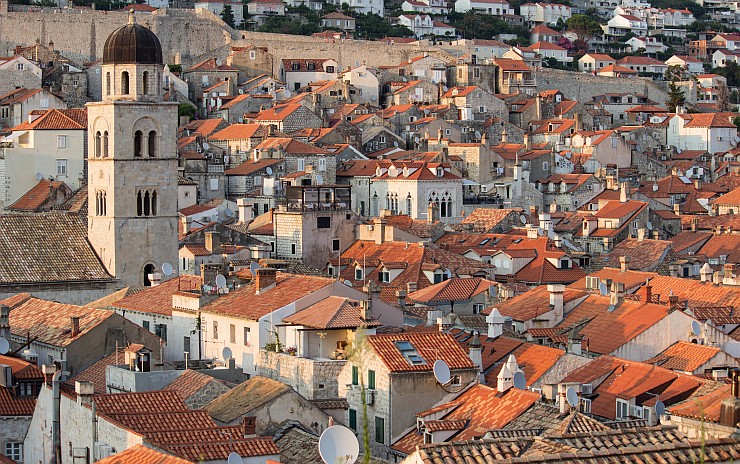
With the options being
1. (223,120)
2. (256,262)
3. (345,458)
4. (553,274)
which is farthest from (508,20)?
(345,458)

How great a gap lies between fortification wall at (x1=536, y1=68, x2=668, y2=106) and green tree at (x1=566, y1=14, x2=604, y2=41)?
89.4 feet

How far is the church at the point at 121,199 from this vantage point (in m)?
55.0

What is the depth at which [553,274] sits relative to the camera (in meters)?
61.4

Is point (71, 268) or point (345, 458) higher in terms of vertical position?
point (345, 458)

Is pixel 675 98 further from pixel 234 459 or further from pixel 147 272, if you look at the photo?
pixel 234 459

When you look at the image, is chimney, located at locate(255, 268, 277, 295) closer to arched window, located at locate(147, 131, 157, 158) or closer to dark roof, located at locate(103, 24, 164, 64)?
arched window, located at locate(147, 131, 157, 158)

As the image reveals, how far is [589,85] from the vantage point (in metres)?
134

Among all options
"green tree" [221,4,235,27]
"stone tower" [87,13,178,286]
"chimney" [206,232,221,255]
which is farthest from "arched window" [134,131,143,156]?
"green tree" [221,4,235,27]

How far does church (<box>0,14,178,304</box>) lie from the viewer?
180ft

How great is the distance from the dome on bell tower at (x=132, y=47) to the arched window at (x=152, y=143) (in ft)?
6.79

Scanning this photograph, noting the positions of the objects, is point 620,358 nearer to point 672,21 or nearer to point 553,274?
point 553,274

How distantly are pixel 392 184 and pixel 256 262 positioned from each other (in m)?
34.2

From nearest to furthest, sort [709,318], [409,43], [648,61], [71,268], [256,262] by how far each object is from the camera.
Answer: [709,318] < [256,262] < [71,268] < [409,43] < [648,61]

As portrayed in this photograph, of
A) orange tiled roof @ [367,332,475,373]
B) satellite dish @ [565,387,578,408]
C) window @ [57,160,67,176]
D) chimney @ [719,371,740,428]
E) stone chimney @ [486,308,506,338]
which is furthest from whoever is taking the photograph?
window @ [57,160,67,176]
